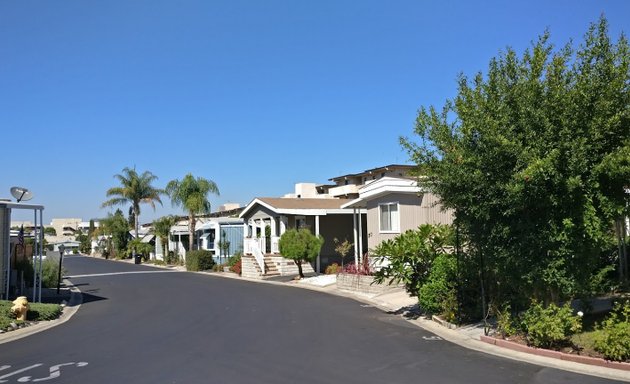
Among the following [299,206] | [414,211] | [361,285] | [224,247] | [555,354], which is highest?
[299,206]

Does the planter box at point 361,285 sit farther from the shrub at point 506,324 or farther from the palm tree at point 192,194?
the palm tree at point 192,194

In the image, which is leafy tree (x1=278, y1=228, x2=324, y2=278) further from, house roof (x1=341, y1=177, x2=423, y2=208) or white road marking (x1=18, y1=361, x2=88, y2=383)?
white road marking (x1=18, y1=361, x2=88, y2=383)

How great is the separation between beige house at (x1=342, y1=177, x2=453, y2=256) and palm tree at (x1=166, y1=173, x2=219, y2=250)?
19.6m

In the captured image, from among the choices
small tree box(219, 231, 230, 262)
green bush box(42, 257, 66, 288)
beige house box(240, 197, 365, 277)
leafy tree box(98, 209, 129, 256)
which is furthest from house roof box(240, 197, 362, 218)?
leafy tree box(98, 209, 129, 256)

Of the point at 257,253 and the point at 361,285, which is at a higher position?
the point at 257,253

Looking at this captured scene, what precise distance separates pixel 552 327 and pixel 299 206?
2223cm

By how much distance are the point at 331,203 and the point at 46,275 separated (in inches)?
625

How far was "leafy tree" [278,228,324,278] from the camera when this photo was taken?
26.1 metres

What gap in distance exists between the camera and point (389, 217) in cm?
2306

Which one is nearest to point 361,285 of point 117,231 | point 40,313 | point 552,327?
point 40,313

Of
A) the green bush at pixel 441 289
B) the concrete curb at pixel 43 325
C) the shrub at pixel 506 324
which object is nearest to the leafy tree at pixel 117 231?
the concrete curb at pixel 43 325

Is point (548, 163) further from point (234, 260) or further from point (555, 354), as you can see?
point (234, 260)

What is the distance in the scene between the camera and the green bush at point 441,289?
42.3 ft

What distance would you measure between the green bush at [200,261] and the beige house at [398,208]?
17753mm
